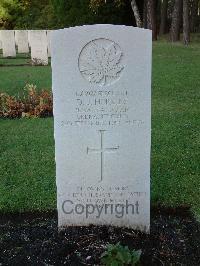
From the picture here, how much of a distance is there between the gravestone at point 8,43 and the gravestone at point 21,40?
509 mm

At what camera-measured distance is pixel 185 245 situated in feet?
13.0

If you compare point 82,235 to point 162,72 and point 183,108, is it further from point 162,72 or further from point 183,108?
point 162,72

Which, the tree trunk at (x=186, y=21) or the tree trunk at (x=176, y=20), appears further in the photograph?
the tree trunk at (x=176, y=20)

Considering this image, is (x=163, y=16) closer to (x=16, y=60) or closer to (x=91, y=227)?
(x=16, y=60)

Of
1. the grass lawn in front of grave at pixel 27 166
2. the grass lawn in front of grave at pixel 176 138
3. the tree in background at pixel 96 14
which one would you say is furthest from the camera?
the tree in background at pixel 96 14

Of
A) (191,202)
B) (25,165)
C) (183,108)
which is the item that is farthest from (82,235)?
(183,108)

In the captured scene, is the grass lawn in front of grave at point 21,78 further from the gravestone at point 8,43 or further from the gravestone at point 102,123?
the gravestone at point 102,123

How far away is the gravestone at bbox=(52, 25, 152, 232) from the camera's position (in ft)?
11.7

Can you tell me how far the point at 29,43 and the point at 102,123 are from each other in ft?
50.4

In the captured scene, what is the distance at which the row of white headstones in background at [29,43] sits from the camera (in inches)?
666

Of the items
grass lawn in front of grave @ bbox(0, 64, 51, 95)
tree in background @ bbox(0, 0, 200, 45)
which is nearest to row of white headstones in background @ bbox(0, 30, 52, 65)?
grass lawn in front of grave @ bbox(0, 64, 51, 95)

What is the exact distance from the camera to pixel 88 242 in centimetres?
385

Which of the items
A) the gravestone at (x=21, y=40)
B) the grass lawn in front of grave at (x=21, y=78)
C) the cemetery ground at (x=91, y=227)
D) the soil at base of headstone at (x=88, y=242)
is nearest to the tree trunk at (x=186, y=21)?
the gravestone at (x=21, y=40)

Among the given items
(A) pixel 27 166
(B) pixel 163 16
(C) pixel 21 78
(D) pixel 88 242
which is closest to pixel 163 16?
(B) pixel 163 16
